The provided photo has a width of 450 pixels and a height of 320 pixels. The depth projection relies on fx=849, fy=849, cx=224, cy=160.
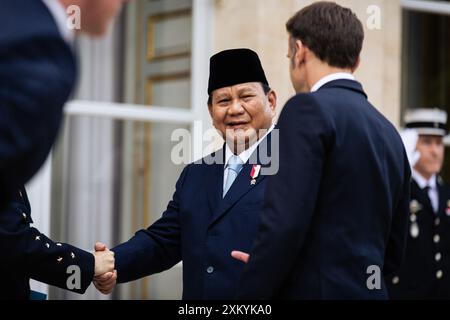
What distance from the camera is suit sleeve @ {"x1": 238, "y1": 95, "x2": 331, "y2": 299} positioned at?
2.38 metres

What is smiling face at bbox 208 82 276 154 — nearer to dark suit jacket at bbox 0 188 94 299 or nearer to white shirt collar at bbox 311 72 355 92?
white shirt collar at bbox 311 72 355 92

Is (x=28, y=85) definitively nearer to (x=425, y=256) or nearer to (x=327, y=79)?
(x=327, y=79)

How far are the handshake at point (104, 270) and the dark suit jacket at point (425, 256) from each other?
2.21 metres

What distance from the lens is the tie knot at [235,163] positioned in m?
3.20

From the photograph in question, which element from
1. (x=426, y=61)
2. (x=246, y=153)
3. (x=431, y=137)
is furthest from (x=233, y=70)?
(x=426, y=61)

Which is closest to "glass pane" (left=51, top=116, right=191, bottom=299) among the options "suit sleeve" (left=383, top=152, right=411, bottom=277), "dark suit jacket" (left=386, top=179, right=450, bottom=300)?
"dark suit jacket" (left=386, top=179, right=450, bottom=300)

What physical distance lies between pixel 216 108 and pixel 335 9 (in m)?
0.77

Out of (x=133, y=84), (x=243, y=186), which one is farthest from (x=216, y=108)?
(x=133, y=84)

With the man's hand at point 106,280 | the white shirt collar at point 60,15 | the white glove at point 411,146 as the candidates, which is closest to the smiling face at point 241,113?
the man's hand at point 106,280

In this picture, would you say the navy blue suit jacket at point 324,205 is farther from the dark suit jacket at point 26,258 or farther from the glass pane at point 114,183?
the glass pane at point 114,183

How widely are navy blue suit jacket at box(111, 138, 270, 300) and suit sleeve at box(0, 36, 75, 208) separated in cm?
158

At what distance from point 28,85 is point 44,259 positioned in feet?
6.22

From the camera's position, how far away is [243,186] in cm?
309
